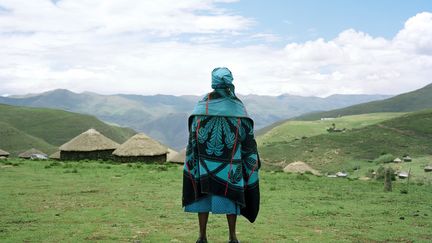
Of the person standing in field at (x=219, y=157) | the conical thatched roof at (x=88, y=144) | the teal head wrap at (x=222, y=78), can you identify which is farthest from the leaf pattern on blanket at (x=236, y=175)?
the conical thatched roof at (x=88, y=144)

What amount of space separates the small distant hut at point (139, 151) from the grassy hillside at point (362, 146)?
31.9 meters

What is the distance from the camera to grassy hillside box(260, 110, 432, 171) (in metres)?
70.9

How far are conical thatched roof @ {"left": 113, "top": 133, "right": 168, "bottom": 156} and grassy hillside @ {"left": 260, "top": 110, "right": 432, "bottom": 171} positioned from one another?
105 ft

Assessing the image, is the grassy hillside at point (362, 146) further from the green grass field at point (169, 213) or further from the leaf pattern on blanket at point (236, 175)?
the leaf pattern on blanket at point (236, 175)

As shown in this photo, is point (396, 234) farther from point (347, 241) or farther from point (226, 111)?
point (226, 111)

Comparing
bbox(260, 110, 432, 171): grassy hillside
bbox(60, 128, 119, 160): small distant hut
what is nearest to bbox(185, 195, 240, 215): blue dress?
bbox(60, 128, 119, 160): small distant hut

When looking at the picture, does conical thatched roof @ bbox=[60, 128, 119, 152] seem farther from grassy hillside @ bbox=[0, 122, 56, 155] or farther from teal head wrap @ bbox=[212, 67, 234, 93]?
grassy hillside @ bbox=[0, 122, 56, 155]

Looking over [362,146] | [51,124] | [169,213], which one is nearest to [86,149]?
[169,213]

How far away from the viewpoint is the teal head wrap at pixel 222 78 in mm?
7082

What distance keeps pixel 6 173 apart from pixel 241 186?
14144 mm

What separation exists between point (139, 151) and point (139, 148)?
0.30 metres

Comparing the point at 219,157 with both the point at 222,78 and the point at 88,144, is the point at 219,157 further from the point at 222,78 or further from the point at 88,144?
the point at 88,144

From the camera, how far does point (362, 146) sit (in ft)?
257

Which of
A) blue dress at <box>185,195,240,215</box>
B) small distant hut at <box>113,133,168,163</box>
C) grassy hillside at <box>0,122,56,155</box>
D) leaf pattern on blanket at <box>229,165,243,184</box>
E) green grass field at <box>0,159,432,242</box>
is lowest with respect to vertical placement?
grassy hillside at <box>0,122,56,155</box>
